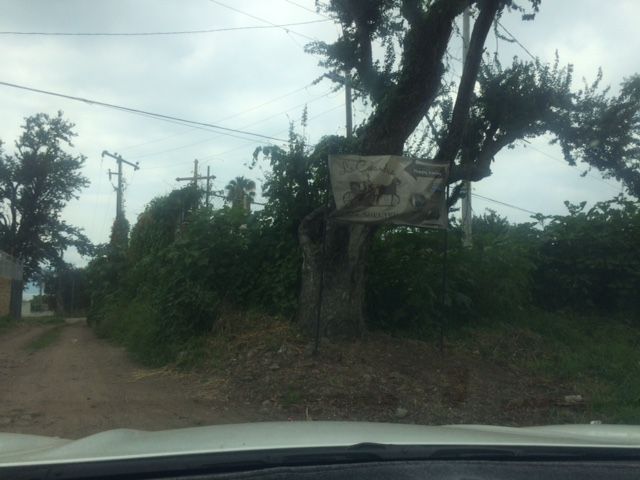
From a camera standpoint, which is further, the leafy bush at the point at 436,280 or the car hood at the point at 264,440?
the leafy bush at the point at 436,280

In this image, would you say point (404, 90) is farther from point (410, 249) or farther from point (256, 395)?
point (256, 395)

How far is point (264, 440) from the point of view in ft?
9.65

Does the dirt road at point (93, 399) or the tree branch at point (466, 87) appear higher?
the tree branch at point (466, 87)

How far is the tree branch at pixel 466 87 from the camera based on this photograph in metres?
10.2

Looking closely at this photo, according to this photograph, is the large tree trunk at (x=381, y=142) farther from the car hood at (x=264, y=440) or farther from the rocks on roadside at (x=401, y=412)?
the car hood at (x=264, y=440)

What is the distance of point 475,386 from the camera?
884 centimetres

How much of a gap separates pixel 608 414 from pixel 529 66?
291 inches

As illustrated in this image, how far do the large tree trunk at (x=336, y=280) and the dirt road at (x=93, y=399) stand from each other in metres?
2.12

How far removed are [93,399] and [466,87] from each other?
698 centimetres

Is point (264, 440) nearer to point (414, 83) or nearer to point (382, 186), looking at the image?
point (382, 186)

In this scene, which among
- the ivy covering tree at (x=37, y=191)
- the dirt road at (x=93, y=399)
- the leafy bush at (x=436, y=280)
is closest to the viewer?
the dirt road at (x=93, y=399)

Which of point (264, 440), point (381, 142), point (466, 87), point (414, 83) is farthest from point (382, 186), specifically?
point (264, 440)

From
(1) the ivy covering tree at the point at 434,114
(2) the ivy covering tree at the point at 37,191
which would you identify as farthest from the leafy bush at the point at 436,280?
(2) the ivy covering tree at the point at 37,191

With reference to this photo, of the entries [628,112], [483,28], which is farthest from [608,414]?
[628,112]
